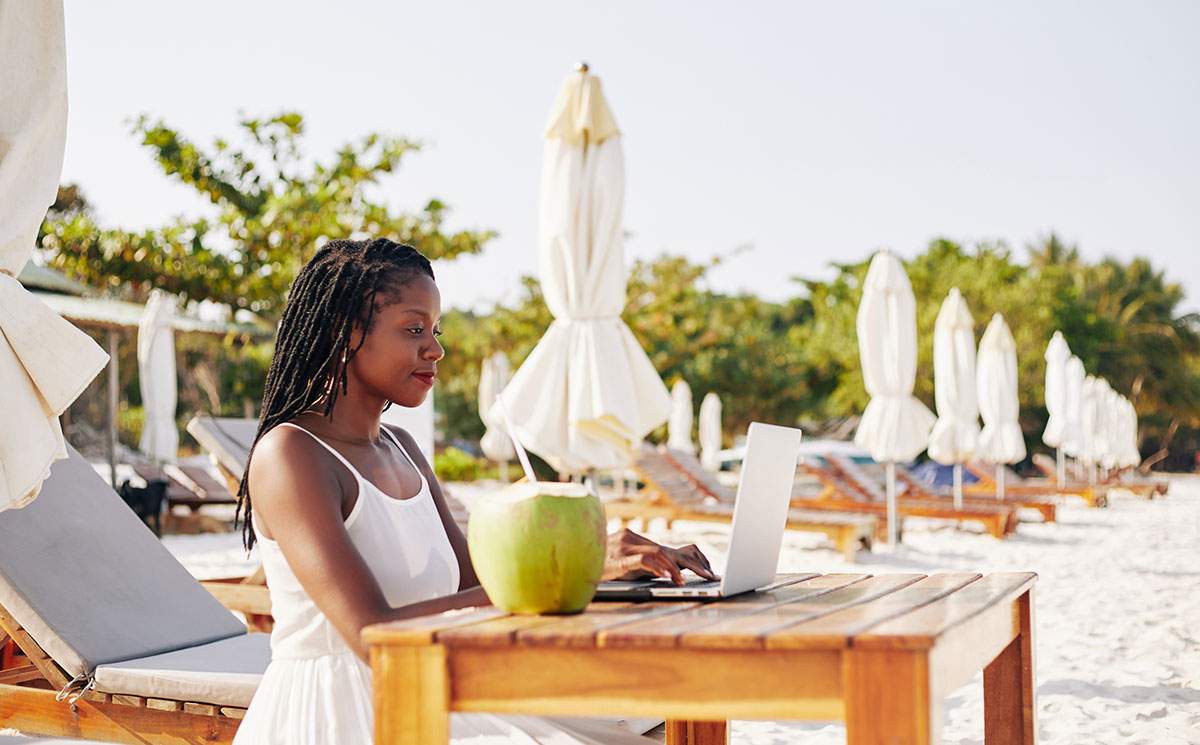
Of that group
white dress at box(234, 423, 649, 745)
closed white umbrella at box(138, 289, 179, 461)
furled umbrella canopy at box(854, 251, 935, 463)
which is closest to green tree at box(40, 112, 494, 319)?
closed white umbrella at box(138, 289, 179, 461)

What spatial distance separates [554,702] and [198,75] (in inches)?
1063

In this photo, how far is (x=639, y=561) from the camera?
191cm

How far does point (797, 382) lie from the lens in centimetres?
3291

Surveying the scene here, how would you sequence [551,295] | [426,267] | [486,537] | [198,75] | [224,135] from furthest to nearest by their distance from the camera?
[198,75] < [224,135] < [551,295] < [426,267] < [486,537]

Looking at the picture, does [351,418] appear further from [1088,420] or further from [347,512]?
[1088,420]

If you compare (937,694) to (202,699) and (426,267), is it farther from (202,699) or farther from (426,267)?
(202,699)

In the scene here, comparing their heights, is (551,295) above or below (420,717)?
above

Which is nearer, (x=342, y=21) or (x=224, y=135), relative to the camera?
(x=224, y=135)

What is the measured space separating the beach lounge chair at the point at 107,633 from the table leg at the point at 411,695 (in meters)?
1.36

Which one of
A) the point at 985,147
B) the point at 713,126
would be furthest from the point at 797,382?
the point at 985,147

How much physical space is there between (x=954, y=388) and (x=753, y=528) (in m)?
11.9

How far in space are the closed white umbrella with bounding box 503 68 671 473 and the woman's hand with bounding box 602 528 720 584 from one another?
4.23m

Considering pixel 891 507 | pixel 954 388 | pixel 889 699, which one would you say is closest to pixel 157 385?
pixel 891 507

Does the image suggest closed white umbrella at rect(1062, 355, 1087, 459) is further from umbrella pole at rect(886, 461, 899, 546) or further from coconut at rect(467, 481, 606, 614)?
coconut at rect(467, 481, 606, 614)
